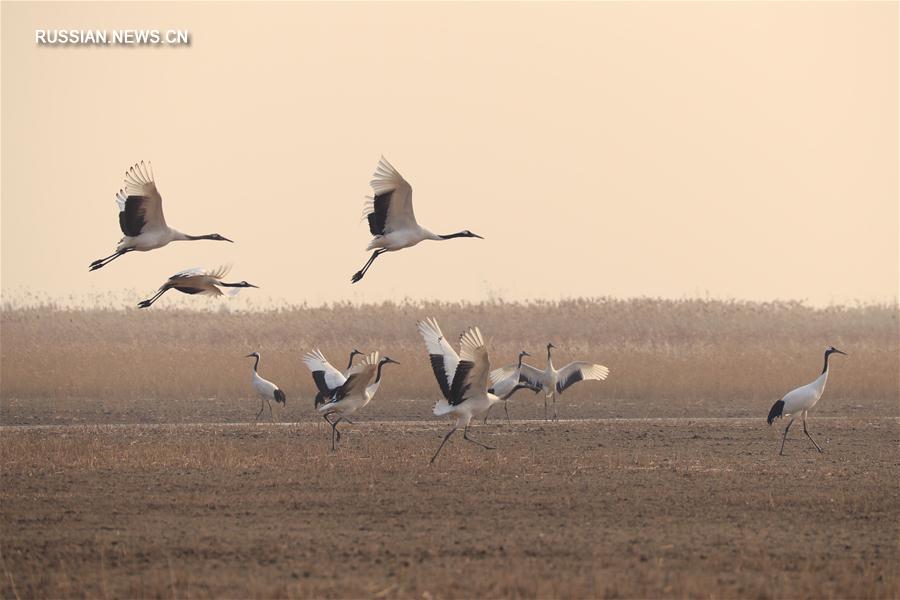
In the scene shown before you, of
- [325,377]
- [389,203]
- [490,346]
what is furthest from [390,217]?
[490,346]

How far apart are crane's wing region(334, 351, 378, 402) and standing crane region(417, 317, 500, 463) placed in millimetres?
1195

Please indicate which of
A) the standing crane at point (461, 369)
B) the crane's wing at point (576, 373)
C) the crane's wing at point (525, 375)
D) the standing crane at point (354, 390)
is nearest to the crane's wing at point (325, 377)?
the standing crane at point (354, 390)

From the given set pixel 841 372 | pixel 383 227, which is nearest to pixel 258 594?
pixel 383 227

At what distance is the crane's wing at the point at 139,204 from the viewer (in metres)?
13.1

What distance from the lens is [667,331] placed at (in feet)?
104

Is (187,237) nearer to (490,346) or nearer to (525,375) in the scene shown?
(525,375)

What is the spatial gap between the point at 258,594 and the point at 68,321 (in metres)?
26.7

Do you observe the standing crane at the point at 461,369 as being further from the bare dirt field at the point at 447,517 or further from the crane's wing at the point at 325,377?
the crane's wing at the point at 325,377

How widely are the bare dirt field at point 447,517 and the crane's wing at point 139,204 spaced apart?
2253mm

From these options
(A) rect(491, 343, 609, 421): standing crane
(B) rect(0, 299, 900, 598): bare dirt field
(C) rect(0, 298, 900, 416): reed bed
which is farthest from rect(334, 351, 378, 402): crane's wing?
(C) rect(0, 298, 900, 416): reed bed

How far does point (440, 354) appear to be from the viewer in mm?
13266

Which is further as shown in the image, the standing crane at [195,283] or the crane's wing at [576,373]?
the crane's wing at [576,373]

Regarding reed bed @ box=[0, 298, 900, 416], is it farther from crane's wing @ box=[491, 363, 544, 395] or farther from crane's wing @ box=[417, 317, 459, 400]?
crane's wing @ box=[417, 317, 459, 400]

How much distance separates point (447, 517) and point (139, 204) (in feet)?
14.7
